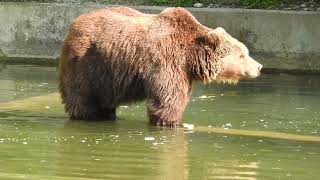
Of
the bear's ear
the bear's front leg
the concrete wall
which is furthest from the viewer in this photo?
the concrete wall

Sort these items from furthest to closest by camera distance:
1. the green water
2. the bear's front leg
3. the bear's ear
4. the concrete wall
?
the concrete wall < the bear's ear < the bear's front leg < the green water

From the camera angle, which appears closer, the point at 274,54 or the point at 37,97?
the point at 37,97

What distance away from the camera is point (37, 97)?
1289 centimetres

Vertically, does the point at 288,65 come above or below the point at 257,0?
below

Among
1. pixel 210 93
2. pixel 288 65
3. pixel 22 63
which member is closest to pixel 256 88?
pixel 210 93

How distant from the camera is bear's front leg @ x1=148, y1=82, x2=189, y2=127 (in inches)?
420

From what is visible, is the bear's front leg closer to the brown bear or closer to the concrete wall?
the brown bear

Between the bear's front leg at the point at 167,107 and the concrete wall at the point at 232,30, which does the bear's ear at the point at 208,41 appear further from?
the concrete wall at the point at 232,30

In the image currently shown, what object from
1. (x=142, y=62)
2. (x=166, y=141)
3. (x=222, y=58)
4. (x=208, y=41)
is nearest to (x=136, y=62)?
(x=142, y=62)

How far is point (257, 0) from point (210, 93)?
15.5 ft

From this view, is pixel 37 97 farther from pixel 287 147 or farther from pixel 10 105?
pixel 287 147

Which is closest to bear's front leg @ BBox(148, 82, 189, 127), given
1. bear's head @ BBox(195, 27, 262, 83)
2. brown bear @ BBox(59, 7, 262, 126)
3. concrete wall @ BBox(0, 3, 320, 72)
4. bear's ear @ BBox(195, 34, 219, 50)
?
brown bear @ BBox(59, 7, 262, 126)

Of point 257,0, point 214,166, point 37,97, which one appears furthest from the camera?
point 257,0

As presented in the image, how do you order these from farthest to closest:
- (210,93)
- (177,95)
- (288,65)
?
(288,65) < (210,93) < (177,95)
